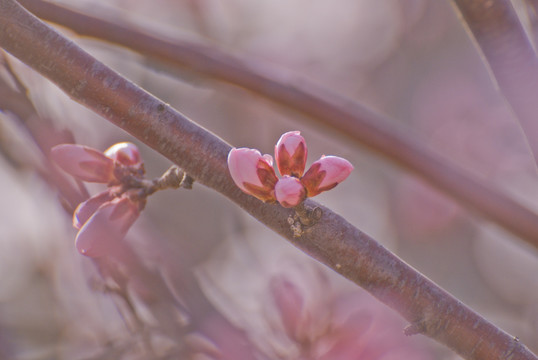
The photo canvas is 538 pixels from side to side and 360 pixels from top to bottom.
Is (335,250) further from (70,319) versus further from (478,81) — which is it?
(478,81)

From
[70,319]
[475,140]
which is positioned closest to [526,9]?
[70,319]

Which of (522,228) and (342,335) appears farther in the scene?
(342,335)

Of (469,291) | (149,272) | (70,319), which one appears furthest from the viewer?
(469,291)

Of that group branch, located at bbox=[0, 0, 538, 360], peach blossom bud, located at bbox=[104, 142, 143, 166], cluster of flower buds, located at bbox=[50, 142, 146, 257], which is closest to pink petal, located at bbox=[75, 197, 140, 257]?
cluster of flower buds, located at bbox=[50, 142, 146, 257]

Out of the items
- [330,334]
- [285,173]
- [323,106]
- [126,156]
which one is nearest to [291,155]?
[285,173]

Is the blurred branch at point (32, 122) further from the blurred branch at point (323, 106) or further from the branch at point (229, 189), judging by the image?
the blurred branch at point (323, 106)

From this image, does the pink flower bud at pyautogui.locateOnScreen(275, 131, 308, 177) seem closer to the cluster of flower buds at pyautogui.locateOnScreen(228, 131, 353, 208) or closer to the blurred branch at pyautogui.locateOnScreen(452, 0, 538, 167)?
the cluster of flower buds at pyautogui.locateOnScreen(228, 131, 353, 208)

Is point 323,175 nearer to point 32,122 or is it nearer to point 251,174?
point 251,174
